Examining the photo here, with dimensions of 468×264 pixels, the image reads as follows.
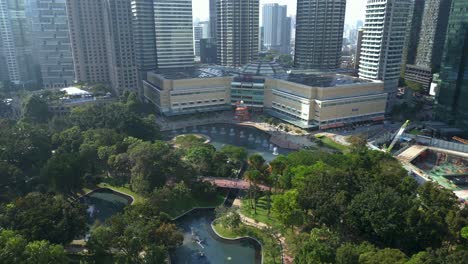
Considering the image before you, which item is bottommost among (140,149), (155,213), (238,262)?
(238,262)

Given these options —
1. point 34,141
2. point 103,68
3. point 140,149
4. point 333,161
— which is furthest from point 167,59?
point 333,161

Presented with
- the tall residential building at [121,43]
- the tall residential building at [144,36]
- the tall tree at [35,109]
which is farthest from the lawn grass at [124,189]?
the tall residential building at [144,36]

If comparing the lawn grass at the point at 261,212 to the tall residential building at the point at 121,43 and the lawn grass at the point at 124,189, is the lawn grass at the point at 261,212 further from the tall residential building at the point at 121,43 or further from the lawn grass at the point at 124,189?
the tall residential building at the point at 121,43

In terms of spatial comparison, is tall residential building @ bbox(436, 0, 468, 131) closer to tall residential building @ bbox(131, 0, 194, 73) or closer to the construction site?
the construction site

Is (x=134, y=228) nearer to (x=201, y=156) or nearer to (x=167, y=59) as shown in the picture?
(x=201, y=156)

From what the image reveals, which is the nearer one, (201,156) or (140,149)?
(140,149)

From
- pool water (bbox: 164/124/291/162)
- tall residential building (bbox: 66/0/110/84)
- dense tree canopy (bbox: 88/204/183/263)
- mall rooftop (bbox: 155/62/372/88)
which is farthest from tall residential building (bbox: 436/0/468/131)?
tall residential building (bbox: 66/0/110/84)
